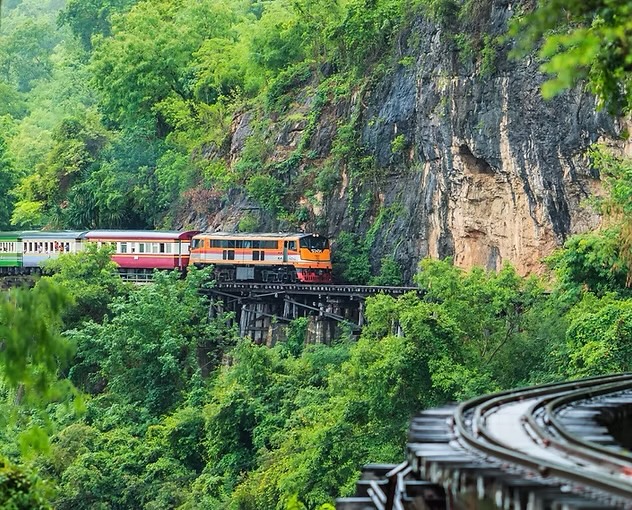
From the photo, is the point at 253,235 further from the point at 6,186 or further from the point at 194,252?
the point at 6,186

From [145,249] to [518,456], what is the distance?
37.6m

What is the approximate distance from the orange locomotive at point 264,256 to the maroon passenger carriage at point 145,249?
2.15ft

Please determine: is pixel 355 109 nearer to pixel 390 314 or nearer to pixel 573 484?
pixel 390 314

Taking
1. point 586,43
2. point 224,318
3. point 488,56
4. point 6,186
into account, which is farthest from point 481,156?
point 6,186

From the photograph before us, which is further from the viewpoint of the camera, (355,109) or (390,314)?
(355,109)

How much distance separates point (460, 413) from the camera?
36.3 ft

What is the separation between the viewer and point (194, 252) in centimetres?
4425

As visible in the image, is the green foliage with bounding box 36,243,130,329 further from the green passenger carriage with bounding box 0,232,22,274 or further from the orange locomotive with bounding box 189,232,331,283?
the green passenger carriage with bounding box 0,232,22,274

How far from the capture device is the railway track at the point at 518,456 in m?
7.69

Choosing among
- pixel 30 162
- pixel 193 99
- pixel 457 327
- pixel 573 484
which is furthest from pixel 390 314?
pixel 30 162

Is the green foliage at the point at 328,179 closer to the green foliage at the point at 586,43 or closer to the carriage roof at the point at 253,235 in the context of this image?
the carriage roof at the point at 253,235

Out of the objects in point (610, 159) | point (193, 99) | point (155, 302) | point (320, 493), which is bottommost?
point (320, 493)

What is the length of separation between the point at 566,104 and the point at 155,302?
14.0 m

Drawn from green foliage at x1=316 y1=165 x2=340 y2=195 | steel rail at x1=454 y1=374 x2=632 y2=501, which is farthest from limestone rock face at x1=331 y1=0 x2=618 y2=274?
steel rail at x1=454 y1=374 x2=632 y2=501
